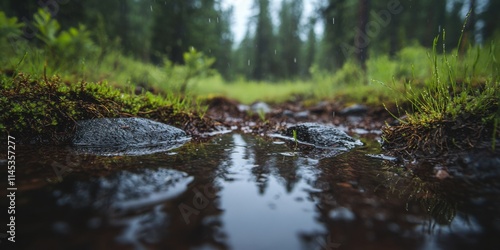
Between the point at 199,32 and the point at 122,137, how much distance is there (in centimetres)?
1556

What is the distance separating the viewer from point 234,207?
1.36 metres

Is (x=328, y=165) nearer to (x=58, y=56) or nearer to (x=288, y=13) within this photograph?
(x=58, y=56)

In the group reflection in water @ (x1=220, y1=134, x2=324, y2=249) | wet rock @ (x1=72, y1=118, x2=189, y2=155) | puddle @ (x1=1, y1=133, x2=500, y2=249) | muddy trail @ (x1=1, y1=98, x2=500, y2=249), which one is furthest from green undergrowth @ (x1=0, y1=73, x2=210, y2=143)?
reflection in water @ (x1=220, y1=134, x2=324, y2=249)

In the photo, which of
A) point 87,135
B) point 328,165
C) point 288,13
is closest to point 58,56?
point 87,135

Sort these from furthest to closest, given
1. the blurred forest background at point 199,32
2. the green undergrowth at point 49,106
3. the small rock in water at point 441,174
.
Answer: the blurred forest background at point 199,32 → the green undergrowth at point 49,106 → the small rock in water at point 441,174

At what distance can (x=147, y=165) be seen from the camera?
1.92 m

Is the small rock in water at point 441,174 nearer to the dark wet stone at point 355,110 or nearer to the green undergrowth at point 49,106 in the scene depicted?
the green undergrowth at point 49,106

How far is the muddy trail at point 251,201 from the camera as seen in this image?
106 centimetres

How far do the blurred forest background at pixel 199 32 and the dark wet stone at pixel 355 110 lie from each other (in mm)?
1661

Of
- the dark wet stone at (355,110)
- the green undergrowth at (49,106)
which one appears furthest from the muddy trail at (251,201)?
the dark wet stone at (355,110)

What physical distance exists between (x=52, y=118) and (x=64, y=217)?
6.75 feet

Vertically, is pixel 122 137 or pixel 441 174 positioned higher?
pixel 122 137

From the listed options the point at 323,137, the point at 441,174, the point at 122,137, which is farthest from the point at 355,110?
the point at 122,137

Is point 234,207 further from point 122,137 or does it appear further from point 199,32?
point 199,32
